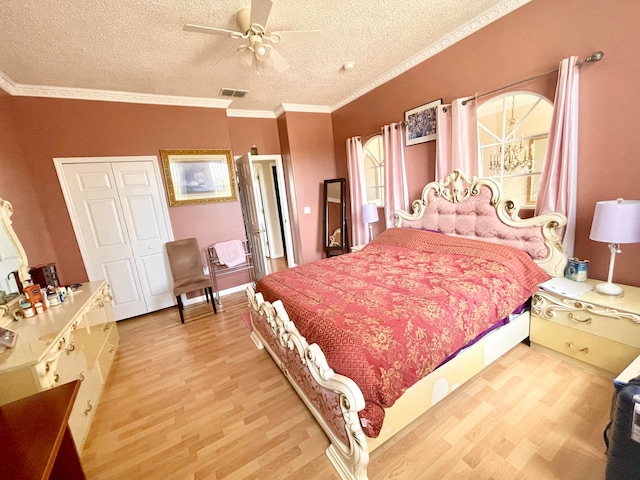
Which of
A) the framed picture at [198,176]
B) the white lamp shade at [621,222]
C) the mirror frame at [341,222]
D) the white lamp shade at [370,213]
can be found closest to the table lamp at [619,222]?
the white lamp shade at [621,222]

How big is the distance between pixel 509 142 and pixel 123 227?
14.4ft

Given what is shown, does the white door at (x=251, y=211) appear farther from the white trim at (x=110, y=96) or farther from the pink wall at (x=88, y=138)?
the white trim at (x=110, y=96)

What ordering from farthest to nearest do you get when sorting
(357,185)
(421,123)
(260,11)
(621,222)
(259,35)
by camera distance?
(357,185) → (421,123) → (259,35) → (260,11) → (621,222)

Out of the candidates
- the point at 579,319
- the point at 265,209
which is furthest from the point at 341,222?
the point at 579,319

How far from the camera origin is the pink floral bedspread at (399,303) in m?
1.20

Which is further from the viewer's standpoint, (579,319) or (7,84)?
(7,84)

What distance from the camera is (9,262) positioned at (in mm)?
1974

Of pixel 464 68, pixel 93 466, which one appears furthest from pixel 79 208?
pixel 464 68

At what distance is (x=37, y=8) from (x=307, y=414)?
10.4 feet

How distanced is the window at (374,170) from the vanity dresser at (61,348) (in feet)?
11.5

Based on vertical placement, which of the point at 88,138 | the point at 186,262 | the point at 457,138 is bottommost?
the point at 186,262

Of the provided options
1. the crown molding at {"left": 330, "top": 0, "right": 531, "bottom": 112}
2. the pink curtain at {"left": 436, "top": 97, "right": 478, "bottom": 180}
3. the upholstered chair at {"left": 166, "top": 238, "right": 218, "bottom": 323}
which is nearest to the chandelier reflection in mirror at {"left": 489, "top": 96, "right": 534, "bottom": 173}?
the pink curtain at {"left": 436, "top": 97, "right": 478, "bottom": 180}

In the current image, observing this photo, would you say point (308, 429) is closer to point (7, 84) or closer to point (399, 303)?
point (399, 303)

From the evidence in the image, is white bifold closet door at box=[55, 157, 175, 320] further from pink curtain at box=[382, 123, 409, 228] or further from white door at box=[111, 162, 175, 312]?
pink curtain at box=[382, 123, 409, 228]
